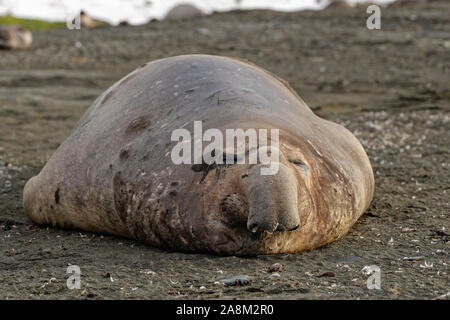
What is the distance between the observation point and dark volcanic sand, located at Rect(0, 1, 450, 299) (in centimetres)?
323

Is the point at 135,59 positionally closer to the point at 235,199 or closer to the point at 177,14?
the point at 177,14

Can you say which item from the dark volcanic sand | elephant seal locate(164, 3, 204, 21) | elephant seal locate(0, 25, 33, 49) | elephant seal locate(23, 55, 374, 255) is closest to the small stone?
the dark volcanic sand

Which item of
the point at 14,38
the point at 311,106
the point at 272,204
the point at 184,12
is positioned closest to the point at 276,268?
the point at 272,204

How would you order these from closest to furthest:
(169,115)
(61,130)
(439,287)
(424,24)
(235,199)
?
(439,287) → (235,199) → (169,115) → (61,130) → (424,24)

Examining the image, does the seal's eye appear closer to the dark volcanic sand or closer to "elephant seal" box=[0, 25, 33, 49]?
the dark volcanic sand

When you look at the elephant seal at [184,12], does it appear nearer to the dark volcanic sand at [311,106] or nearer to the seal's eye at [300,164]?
the dark volcanic sand at [311,106]

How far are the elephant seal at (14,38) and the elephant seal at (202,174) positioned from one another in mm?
8247

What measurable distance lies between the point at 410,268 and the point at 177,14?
15364 millimetres

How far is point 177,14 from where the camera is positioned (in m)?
18.1

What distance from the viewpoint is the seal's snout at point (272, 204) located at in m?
3.13

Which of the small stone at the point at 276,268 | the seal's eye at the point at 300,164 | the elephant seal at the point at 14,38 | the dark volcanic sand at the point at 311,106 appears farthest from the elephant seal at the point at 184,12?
the small stone at the point at 276,268
